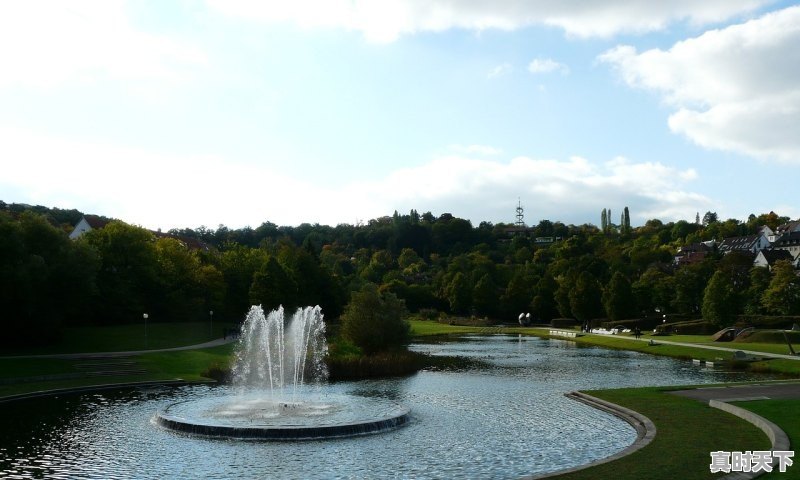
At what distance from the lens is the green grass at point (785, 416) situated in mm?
14957

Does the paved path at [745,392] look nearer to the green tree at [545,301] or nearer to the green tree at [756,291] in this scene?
the green tree at [756,291]

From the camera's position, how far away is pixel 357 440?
22.0 meters

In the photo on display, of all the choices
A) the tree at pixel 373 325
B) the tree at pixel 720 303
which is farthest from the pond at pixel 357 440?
the tree at pixel 720 303

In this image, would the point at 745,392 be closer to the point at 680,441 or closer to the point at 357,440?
the point at 680,441

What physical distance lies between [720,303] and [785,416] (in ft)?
156

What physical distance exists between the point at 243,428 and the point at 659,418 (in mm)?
14378

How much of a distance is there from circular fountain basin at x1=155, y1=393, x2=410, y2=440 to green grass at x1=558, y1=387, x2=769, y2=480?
892 centimetres

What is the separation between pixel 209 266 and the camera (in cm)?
7700

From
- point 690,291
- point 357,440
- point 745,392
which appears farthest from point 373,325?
point 690,291

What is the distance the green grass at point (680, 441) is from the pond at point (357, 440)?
57.6 inches

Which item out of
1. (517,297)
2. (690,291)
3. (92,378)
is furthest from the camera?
(517,297)

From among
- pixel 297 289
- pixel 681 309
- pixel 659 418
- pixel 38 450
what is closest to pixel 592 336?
pixel 681 309

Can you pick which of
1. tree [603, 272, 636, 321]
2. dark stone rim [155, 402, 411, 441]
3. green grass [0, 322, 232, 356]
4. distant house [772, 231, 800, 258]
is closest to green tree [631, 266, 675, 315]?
tree [603, 272, 636, 321]

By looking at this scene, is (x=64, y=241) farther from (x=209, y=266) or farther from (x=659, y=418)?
(x=659, y=418)
